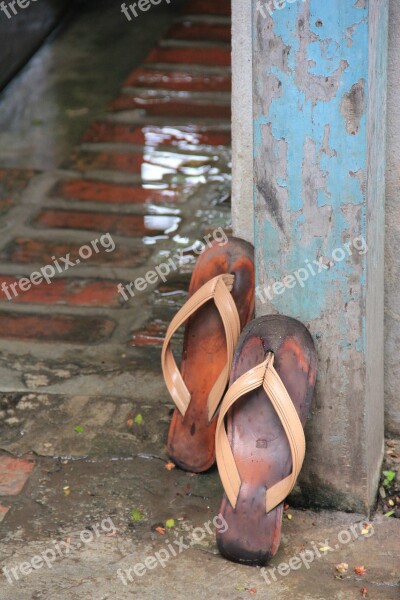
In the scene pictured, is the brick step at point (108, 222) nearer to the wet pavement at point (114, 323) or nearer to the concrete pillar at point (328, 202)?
the wet pavement at point (114, 323)

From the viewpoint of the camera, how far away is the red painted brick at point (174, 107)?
608 cm

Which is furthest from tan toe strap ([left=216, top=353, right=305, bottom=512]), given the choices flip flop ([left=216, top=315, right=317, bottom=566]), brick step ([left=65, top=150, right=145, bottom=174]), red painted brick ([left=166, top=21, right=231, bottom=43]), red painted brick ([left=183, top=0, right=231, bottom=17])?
red painted brick ([left=183, top=0, right=231, bottom=17])

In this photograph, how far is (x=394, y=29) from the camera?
2795 millimetres

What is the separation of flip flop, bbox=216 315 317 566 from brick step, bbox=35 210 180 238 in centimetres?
211

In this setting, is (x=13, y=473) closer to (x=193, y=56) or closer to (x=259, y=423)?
(x=259, y=423)

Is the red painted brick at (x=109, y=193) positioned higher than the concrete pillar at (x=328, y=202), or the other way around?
the concrete pillar at (x=328, y=202)

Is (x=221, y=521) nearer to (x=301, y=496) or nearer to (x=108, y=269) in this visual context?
(x=301, y=496)

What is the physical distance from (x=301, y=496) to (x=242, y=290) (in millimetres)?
624

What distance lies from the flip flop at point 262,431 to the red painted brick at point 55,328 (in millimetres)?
1259

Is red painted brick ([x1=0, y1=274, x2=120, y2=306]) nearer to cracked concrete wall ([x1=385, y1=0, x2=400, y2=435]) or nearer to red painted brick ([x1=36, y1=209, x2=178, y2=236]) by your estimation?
red painted brick ([x1=36, y1=209, x2=178, y2=236])

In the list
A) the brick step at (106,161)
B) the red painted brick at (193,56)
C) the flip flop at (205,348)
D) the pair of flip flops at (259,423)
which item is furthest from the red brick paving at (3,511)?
the red painted brick at (193,56)

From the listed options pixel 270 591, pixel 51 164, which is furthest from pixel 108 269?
pixel 270 591

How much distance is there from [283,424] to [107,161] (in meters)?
3.15

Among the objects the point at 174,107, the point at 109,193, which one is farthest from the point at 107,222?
the point at 174,107
